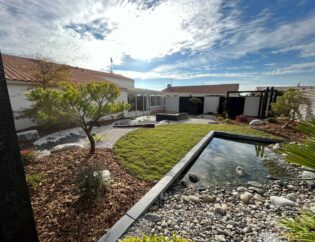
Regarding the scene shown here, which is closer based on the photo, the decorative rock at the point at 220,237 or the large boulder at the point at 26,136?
the decorative rock at the point at 220,237

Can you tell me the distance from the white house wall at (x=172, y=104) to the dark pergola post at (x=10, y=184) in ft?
69.4

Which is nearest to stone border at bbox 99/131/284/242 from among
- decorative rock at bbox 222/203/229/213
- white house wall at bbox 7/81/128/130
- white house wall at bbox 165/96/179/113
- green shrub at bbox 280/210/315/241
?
decorative rock at bbox 222/203/229/213

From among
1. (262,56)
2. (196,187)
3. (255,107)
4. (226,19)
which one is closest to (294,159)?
(196,187)

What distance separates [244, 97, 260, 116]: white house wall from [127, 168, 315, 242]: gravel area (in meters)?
14.0

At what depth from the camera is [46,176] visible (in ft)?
13.0

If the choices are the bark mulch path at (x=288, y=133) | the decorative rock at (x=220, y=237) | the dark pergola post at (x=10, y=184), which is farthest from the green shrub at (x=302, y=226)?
the bark mulch path at (x=288, y=133)

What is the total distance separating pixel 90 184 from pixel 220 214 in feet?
9.03

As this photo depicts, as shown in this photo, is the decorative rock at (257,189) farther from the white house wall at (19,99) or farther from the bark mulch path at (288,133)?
the white house wall at (19,99)

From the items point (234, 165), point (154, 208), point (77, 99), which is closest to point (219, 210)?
point (154, 208)

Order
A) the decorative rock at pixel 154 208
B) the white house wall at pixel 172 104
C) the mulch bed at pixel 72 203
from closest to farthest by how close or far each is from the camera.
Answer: the mulch bed at pixel 72 203
the decorative rock at pixel 154 208
the white house wall at pixel 172 104

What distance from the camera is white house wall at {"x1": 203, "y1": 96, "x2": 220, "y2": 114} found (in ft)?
66.2

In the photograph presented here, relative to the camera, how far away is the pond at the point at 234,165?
5.00 metres

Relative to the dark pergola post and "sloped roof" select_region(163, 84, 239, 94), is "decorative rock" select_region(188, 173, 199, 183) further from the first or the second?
"sloped roof" select_region(163, 84, 239, 94)

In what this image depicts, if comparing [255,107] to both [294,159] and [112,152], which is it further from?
[294,159]
